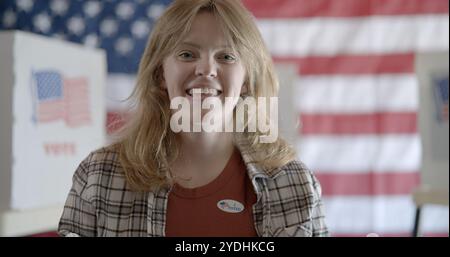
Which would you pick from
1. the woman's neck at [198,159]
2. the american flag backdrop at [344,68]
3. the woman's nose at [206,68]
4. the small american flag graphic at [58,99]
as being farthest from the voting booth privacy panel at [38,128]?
the woman's nose at [206,68]

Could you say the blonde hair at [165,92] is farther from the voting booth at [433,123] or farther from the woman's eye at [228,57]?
the voting booth at [433,123]

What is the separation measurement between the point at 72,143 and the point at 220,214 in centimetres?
87

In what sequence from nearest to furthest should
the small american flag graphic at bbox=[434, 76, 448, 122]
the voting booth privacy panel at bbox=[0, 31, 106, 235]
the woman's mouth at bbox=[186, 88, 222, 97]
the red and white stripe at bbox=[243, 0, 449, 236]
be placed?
the woman's mouth at bbox=[186, 88, 222, 97] → the voting booth privacy panel at bbox=[0, 31, 106, 235] → the small american flag graphic at bbox=[434, 76, 448, 122] → the red and white stripe at bbox=[243, 0, 449, 236]

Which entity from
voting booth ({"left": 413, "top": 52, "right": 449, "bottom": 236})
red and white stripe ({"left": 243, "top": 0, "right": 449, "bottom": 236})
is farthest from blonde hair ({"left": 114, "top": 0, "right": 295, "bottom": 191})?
red and white stripe ({"left": 243, "top": 0, "right": 449, "bottom": 236})

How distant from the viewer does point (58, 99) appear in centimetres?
133

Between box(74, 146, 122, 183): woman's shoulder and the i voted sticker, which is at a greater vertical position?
box(74, 146, 122, 183): woman's shoulder

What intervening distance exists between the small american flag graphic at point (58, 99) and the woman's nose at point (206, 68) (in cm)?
82

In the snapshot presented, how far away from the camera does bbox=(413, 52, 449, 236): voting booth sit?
138 centimetres

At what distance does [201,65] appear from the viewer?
1.84 ft

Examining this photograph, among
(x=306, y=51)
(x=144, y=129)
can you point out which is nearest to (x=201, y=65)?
(x=144, y=129)

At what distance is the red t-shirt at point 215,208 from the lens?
58 centimetres

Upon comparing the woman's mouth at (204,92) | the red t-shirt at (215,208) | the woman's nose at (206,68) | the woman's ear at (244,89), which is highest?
the woman's nose at (206,68)

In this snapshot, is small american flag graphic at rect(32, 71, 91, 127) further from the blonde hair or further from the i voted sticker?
the i voted sticker
